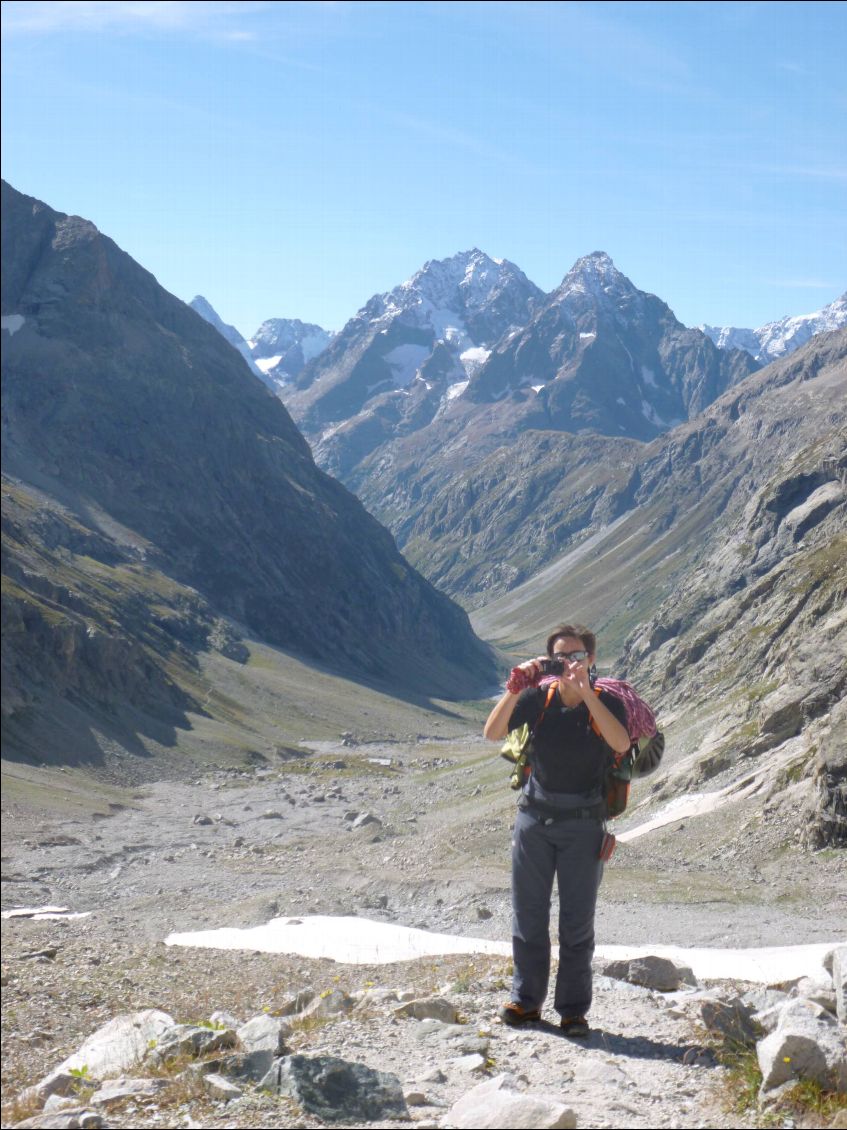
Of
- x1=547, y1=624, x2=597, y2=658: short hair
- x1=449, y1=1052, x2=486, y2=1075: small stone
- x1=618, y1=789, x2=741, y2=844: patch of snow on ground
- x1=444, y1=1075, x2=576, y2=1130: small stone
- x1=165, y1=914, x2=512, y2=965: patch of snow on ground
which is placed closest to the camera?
x1=444, y1=1075, x2=576, y2=1130: small stone

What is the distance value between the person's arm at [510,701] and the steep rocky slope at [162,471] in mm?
125481

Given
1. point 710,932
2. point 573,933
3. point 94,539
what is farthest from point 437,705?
point 573,933

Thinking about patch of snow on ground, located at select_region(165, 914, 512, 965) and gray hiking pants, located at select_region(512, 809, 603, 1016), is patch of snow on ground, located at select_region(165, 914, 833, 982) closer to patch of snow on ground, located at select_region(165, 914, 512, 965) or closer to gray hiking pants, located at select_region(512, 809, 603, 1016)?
patch of snow on ground, located at select_region(165, 914, 512, 965)

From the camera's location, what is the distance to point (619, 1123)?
27.6 ft

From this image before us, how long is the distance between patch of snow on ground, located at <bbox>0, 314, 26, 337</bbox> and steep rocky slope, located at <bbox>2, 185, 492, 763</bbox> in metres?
0.31

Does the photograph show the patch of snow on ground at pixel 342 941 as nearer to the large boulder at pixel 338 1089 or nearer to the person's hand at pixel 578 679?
the large boulder at pixel 338 1089

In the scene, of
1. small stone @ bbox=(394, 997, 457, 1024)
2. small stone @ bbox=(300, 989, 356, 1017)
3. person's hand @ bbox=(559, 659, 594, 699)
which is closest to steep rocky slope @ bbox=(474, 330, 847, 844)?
small stone @ bbox=(300, 989, 356, 1017)

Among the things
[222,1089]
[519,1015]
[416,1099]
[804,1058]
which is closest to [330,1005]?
[519,1015]

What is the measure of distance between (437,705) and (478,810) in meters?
101

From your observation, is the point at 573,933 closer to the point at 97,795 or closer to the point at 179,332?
the point at 97,795

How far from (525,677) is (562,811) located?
1.29 m

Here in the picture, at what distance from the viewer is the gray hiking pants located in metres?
10.5

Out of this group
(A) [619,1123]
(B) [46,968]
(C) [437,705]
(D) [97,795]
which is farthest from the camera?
(C) [437,705]

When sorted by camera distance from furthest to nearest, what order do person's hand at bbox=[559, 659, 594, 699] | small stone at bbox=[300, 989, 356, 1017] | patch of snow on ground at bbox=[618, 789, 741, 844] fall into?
patch of snow on ground at bbox=[618, 789, 741, 844] → small stone at bbox=[300, 989, 356, 1017] → person's hand at bbox=[559, 659, 594, 699]
